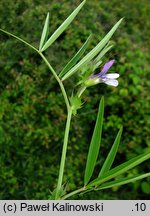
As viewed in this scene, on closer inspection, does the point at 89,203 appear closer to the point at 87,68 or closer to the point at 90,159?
the point at 90,159

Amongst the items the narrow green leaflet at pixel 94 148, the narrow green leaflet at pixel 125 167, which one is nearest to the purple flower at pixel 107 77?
the narrow green leaflet at pixel 94 148

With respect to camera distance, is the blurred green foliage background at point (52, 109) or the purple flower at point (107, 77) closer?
the purple flower at point (107, 77)

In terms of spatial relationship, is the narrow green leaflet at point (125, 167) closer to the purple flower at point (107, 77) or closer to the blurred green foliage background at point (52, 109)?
the purple flower at point (107, 77)

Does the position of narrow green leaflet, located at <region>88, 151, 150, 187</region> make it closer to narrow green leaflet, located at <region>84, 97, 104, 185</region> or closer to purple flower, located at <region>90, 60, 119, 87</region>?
narrow green leaflet, located at <region>84, 97, 104, 185</region>

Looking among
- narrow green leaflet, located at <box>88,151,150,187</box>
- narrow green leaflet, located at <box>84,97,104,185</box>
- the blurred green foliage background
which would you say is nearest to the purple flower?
narrow green leaflet, located at <box>84,97,104,185</box>

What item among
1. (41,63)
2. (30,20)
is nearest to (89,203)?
(41,63)

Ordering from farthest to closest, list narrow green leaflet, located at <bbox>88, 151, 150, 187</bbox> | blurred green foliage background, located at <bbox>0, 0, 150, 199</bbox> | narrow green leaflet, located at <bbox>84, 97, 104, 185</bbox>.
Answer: blurred green foliage background, located at <bbox>0, 0, 150, 199</bbox>
narrow green leaflet, located at <bbox>84, 97, 104, 185</bbox>
narrow green leaflet, located at <bbox>88, 151, 150, 187</bbox>

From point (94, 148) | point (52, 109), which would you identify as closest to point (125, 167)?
point (94, 148)

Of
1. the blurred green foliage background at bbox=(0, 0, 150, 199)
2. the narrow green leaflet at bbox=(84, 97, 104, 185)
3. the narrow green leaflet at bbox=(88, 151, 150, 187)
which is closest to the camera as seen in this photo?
the narrow green leaflet at bbox=(88, 151, 150, 187)
